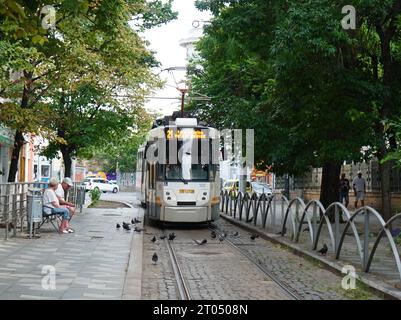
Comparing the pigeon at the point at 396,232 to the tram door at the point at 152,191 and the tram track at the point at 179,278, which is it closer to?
the tram track at the point at 179,278

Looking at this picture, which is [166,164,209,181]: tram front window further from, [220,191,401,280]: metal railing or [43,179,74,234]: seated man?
[43,179,74,234]: seated man

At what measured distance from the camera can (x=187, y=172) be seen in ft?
63.3

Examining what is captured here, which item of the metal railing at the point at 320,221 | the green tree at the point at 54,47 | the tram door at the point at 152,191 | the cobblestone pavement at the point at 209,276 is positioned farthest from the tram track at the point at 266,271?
the green tree at the point at 54,47

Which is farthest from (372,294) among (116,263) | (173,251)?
(173,251)

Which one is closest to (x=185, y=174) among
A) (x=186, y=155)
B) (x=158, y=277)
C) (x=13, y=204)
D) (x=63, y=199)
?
(x=186, y=155)

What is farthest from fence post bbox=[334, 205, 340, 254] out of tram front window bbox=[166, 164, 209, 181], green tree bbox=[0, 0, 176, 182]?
Answer: tram front window bbox=[166, 164, 209, 181]

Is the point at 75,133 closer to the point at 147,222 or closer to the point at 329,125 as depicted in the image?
the point at 147,222

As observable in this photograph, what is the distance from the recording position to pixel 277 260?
Answer: 41.1ft

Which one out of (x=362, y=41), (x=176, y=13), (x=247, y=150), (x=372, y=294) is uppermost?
(x=176, y=13)

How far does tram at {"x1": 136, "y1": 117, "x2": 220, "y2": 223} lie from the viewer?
18969mm
